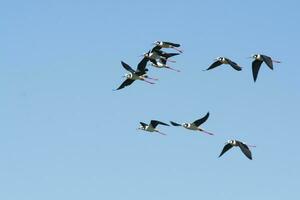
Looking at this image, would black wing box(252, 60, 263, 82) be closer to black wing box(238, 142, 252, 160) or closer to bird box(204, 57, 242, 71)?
bird box(204, 57, 242, 71)

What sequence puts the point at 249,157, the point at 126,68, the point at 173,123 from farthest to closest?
the point at 126,68, the point at 173,123, the point at 249,157

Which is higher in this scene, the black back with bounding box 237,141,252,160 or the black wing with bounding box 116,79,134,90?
the black wing with bounding box 116,79,134,90

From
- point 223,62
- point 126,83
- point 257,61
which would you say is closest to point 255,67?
point 257,61

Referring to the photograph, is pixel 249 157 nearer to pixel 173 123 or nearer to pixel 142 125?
pixel 173 123

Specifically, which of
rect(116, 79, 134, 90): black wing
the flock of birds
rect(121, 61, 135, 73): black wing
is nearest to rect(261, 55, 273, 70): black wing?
the flock of birds

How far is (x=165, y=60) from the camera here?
90062 millimetres

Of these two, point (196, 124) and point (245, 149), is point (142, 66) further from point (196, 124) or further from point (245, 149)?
point (245, 149)

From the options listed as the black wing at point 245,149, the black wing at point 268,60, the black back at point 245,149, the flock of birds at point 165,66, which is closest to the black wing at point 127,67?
the flock of birds at point 165,66

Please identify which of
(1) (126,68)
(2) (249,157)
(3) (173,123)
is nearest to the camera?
(2) (249,157)

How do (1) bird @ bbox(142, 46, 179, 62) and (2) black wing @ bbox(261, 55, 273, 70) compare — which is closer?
(2) black wing @ bbox(261, 55, 273, 70)

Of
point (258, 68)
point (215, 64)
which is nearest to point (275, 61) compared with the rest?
point (258, 68)

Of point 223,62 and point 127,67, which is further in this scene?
point 127,67

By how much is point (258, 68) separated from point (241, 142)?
262 inches

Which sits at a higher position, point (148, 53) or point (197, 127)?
point (148, 53)
